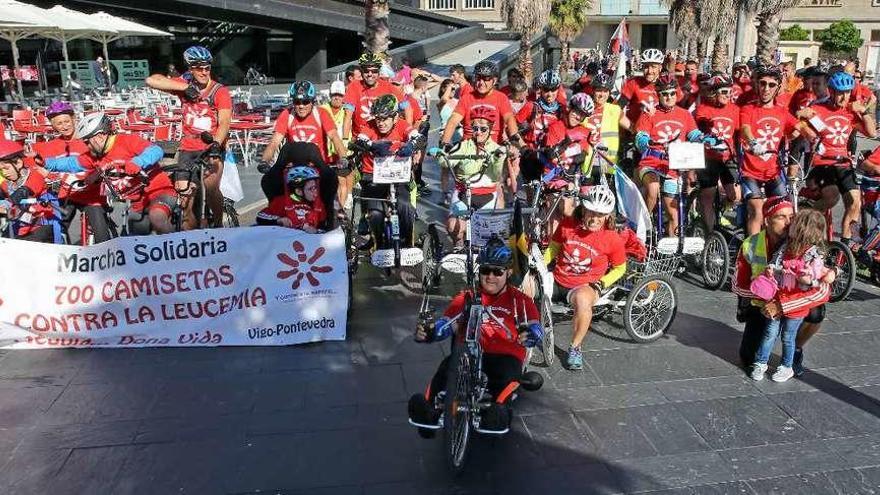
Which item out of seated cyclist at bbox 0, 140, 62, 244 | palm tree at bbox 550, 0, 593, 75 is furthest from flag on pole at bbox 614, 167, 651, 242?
palm tree at bbox 550, 0, 593, 75

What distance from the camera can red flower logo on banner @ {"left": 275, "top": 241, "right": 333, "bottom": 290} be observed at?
5934mm

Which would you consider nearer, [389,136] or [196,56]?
[196,56]

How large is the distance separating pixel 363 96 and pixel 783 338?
5.73m

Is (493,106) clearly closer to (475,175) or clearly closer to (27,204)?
(475,175)

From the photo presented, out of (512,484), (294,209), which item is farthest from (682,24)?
(512,484)

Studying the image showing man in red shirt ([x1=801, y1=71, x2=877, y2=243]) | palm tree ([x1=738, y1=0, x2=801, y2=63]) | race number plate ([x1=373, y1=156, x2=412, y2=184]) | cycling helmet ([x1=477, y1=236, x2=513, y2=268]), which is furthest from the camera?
palm tree ([x1=738, y1=0, x2=801, y2=63])

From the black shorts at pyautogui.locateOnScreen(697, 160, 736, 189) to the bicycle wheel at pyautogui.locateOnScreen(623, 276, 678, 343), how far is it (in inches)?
96.1

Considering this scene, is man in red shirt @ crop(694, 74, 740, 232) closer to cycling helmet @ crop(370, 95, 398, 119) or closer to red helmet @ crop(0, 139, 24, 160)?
cycling helmet @ crop(370, 95, 398, 119)

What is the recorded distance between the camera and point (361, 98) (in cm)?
902

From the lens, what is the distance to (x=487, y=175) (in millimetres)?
7086

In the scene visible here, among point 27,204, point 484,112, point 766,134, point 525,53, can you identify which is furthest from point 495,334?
point 525,53

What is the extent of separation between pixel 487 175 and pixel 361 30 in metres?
25.8

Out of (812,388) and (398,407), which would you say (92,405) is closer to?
(398,407)

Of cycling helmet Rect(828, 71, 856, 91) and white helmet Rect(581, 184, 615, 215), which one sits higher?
cycling helmet Rect(828, 71, 856, 91)
